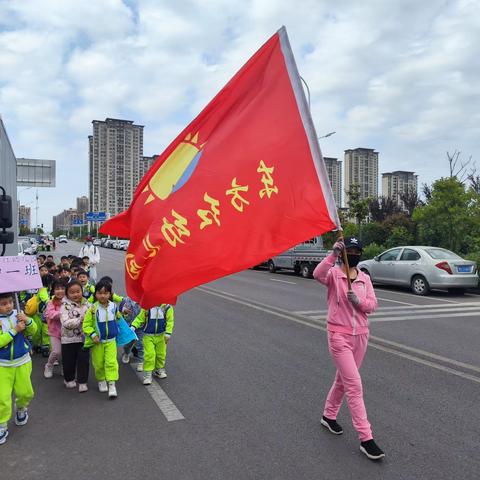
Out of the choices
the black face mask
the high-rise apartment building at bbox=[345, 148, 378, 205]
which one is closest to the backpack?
the black face mask

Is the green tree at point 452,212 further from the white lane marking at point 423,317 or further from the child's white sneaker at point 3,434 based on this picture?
the child's white sneaker at point 3,434

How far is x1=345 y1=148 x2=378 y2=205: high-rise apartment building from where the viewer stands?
228 ft

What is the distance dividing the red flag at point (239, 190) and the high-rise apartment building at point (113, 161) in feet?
288

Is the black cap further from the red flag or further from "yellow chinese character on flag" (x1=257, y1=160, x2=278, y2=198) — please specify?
"yellow chinese character on flag" (x1=257, y1=160, x2=278, y2=198)

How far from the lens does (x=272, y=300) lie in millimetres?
13078

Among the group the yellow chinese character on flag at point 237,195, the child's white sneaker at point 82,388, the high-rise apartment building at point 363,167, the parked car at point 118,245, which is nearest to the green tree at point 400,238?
the child's white sneaker at point 82,388

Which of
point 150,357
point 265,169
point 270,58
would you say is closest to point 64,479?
point 150,357

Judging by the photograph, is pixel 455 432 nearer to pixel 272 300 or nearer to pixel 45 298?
pixel 45 298

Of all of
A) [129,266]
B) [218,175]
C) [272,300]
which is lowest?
[272,300]

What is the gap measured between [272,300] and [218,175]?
955cm

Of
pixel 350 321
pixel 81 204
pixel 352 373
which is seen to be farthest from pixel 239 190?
pixel 81 204

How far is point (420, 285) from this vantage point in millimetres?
14562

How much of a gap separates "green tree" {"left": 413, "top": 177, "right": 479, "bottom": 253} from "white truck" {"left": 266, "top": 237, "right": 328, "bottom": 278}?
14.1 ft

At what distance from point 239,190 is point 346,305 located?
1.27 metres
